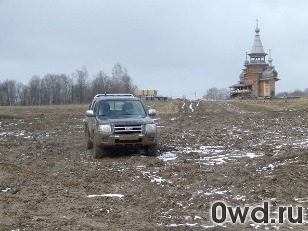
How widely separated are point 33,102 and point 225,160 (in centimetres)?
12712

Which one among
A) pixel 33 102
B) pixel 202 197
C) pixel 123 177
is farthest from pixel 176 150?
pixel 33 102

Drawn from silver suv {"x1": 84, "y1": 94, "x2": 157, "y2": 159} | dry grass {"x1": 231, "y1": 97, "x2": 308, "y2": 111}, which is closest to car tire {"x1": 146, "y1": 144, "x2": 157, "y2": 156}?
silver suv {"x1": 84, "y1": 94, "x2": 157, "y2": 159}

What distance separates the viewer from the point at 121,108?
1464 centimetres

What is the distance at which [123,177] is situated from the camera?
421 inches

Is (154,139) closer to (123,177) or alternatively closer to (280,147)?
(123,177)

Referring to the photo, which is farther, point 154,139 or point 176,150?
point 176,150

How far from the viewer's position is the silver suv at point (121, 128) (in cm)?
1322

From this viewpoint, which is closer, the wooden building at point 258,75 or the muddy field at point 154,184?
the muddy field at point 154,184

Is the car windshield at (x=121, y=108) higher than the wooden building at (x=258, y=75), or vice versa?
the wooden building at (x=258, y=75)

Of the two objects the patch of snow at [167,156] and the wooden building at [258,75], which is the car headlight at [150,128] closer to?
the patch of snow at [167,156]

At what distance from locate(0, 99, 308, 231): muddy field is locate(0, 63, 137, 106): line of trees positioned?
360 feet
